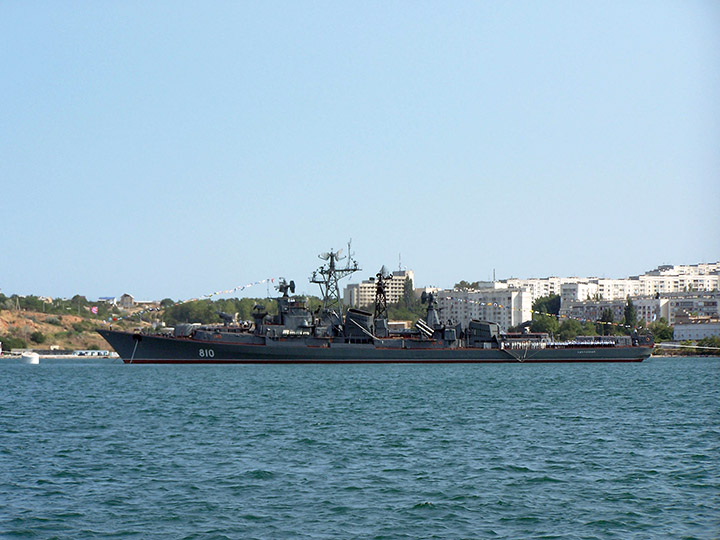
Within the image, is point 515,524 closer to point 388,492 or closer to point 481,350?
point 388,492

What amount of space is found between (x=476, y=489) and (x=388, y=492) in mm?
1974

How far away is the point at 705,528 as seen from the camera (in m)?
15.7

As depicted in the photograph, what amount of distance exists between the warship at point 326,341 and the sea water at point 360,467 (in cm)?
3339

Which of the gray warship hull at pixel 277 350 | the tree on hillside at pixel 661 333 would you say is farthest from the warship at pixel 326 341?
the tree on hillside at pixel 661 333

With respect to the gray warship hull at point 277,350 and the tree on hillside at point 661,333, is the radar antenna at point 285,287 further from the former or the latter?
the tree on hillside at point 661,333

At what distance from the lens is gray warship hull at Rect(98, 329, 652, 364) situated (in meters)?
76.1

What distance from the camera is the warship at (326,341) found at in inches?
3012

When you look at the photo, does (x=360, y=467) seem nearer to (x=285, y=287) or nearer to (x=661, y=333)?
(x=285, y=287)

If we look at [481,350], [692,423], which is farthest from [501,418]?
[481,350]

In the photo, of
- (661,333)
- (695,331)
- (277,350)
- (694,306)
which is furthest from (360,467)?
(694,306)

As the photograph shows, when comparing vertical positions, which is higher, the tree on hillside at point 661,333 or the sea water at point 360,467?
the tree on hillside at point 661,333

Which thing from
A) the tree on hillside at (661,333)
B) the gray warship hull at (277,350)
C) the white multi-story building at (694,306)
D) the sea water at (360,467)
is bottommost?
the sea water at (360,467)

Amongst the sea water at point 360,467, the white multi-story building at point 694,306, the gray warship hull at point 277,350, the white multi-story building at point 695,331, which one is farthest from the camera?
the white multi-story building at point 694,306

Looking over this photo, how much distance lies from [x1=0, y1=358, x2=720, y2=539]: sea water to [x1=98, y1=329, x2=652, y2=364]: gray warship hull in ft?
108
